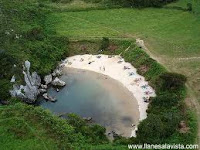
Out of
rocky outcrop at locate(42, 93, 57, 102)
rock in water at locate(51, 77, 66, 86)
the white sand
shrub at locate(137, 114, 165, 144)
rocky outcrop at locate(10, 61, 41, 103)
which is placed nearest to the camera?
shrub at locate(137, 114, 165, 144)

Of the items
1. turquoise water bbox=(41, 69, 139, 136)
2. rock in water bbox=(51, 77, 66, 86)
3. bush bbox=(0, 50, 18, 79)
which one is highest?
bush bbox=(0, 50, 18, 79)

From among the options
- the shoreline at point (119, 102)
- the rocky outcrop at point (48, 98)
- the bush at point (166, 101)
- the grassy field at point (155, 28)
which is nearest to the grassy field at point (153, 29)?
the grassy field at point (155, 28)

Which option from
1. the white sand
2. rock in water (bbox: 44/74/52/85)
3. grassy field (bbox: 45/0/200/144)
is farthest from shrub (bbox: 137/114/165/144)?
rock in water (bbox: 44/74/52/85)

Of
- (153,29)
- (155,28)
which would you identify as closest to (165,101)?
(153,29)

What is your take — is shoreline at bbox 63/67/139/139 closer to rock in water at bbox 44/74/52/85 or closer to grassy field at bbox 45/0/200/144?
rock in water at bbox 44/74/52/85

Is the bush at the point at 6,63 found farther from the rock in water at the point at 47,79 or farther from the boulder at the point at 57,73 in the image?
the boulder at the point at 57,73

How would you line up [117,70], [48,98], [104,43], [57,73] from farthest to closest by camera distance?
[104,43] < [57,73] < [117,70] < [48,98]

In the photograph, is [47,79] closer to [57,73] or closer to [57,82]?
[57,82]
